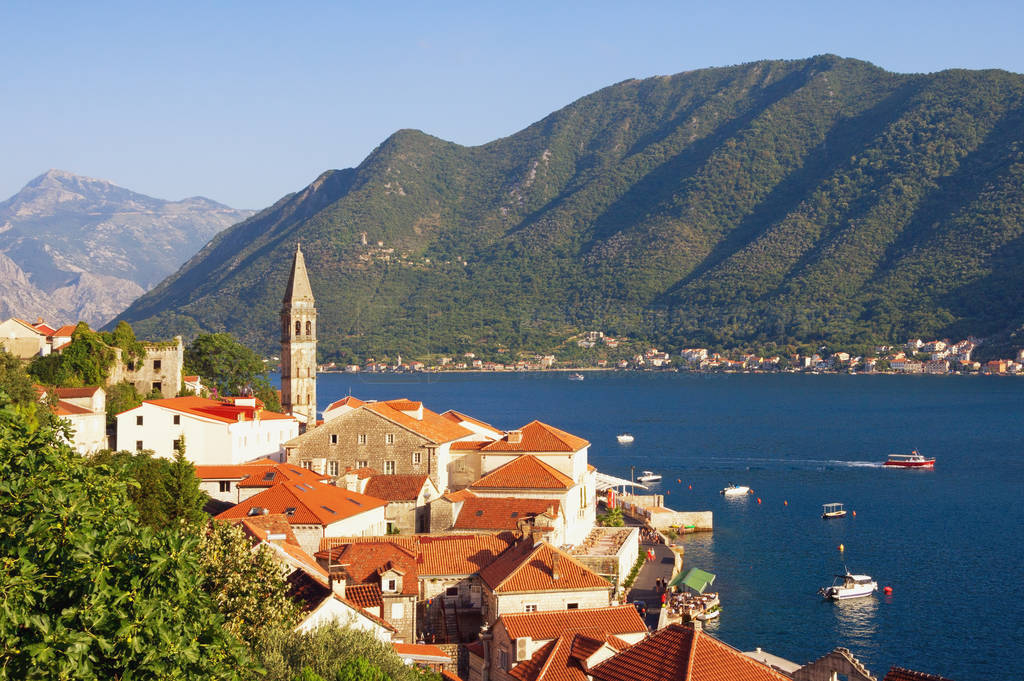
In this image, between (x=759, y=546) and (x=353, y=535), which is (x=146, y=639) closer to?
(x=353, y=535)

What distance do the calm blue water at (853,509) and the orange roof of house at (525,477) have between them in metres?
8.04

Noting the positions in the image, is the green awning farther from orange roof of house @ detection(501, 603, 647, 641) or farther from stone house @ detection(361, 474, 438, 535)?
orange roof of house @ detection(501, 603, 647, 641)

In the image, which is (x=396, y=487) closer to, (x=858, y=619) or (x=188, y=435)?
(x=188, y=435)

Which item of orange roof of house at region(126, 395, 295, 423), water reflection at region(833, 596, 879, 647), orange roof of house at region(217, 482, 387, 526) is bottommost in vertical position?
water reflection at region(833, 596, 879, 647)

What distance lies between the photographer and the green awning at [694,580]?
45.5m

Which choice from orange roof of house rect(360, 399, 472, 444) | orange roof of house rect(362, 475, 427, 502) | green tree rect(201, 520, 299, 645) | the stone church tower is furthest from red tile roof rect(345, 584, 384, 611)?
the stone church tower

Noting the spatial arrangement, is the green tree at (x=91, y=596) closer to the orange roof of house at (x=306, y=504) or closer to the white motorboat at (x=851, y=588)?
the orange roof of house at (x=306, y=504)

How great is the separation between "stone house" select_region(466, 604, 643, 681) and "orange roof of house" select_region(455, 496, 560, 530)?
1215 cm

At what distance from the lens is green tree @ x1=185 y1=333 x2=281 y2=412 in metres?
77.2

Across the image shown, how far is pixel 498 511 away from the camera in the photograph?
4259 centimetres

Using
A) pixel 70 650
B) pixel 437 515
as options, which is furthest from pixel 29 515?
pixel 437 515

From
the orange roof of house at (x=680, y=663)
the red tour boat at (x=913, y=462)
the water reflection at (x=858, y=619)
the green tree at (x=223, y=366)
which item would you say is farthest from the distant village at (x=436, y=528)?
the red tour boat at (x=913, y=462)

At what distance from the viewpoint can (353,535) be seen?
38.8 m

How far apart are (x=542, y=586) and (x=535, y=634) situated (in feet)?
16.3
